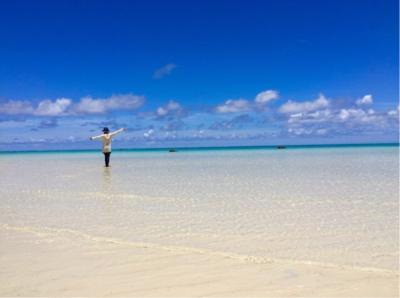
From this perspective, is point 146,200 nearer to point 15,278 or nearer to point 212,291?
point 15,278

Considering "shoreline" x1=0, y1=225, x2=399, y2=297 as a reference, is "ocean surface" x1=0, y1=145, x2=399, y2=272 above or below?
above

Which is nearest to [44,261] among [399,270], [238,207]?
[399,270]

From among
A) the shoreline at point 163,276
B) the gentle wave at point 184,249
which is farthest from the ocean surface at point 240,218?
the shoreline at point 163,276

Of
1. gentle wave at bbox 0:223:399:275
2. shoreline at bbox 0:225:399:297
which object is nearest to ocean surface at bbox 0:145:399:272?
gentle wave at bbox 0:223:399:275

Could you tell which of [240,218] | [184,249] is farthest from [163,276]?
[240,218]

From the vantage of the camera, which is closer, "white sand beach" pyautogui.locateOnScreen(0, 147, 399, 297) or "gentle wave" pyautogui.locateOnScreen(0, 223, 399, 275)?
"white sand beach" pyautogui.locateOnScreen(0, 147, 399, 297)

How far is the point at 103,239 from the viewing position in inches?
273

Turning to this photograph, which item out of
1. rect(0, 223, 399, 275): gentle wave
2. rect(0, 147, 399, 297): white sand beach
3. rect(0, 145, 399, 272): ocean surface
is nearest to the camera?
rect(0, 147, 399, 297): white sand beach

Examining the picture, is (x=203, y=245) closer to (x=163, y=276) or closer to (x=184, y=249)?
(x=184, y=249)

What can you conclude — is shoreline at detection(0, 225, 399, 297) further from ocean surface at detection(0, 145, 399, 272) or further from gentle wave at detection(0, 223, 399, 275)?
ocean surface at detection(0, 145, 399, 272)

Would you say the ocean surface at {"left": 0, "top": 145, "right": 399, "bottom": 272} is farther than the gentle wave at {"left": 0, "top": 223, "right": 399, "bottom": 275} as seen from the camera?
Yes

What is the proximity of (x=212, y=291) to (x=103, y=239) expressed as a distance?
9.82 ft

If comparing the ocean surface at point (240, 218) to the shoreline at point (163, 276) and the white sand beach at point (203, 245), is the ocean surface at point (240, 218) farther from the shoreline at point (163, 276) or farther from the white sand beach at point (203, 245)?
the shoreline at point (163, 276)

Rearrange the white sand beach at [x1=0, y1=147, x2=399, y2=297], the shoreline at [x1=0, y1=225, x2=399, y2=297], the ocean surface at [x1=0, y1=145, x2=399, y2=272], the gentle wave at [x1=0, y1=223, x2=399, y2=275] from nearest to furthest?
1. the shoreline at [x1=0, y1=225, x2=399, y2=297]
2. the white sand beach at [x1=0, y1=147, x2=399, y2=297]
3. the gentle wave at [x1=0, y1=223, x2=399, y2=275]
4. the ocean surface at [x1=0, y1=145, x2=399, y2=272]
